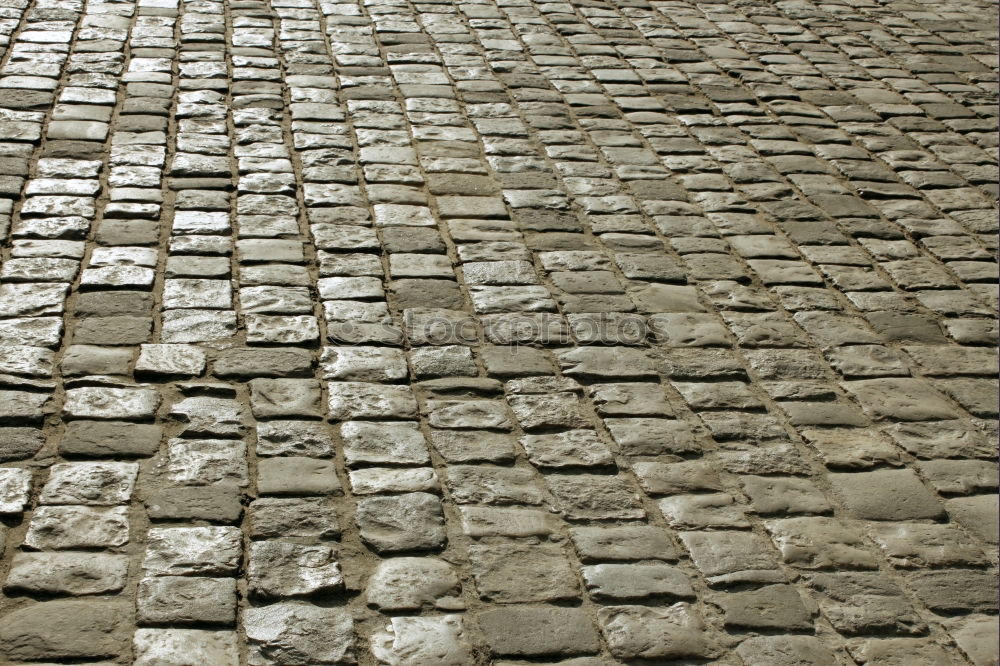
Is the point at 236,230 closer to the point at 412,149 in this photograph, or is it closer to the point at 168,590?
the point at 412,149

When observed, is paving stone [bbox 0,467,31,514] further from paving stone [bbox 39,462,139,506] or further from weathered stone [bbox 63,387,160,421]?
weathered stone [bbox 63,387,160,421]

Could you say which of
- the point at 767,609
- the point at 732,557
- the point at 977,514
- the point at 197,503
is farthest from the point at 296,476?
the point at 977,514

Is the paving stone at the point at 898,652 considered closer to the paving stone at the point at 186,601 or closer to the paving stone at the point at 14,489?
the paving stone at the point at 186,601

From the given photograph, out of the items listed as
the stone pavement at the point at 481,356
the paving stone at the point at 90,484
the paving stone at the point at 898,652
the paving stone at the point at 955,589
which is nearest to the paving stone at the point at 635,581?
the stone pavement at the point at 481,356

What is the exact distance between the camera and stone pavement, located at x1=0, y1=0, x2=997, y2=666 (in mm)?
3051

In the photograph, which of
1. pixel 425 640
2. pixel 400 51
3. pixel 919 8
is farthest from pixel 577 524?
pixel 919 8

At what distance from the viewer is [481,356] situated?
166 inches

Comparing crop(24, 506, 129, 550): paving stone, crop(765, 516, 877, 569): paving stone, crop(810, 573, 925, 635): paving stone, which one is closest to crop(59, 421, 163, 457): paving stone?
crop(24, 506, 129, 550): paving stone

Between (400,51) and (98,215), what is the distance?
2.83 meters

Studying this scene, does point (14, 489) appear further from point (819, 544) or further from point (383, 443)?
point (819, 544)

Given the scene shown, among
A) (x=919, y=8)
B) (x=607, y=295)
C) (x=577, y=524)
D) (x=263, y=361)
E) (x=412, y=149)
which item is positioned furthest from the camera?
(x=919, y=8)

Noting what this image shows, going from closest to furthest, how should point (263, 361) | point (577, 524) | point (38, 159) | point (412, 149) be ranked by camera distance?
point (577, 524)
point (263, 361)
point (38, 159)
point (412, 149)

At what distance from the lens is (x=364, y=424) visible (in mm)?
3748

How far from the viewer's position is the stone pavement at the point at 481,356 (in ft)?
10.0
